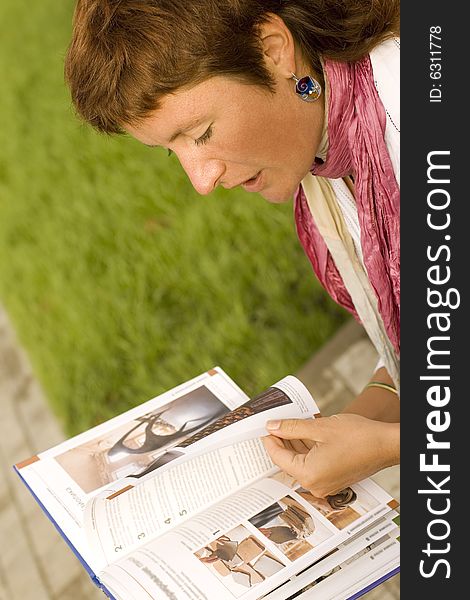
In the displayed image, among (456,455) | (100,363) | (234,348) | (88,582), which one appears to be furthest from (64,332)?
(456,455)

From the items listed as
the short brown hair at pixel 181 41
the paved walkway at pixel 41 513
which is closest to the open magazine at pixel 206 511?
the short brown hair at pixel 181 41

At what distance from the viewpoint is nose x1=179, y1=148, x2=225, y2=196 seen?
1.61 metres

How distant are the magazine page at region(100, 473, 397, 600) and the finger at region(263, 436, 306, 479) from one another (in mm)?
42

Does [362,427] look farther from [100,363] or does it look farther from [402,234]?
[100,363]

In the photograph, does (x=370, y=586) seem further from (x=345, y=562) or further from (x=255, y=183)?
(x=255, y=183)

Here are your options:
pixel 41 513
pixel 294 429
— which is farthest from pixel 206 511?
pixel 41 513

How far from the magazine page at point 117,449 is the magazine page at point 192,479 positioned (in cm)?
5

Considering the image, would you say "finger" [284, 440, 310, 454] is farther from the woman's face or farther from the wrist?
the woman's face

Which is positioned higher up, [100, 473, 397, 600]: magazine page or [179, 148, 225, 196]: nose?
[179, 148, 225, 196]: nose

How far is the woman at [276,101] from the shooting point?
1473mm

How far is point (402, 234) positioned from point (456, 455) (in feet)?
1.13

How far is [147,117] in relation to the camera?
5.12 ft

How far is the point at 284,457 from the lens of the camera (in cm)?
154

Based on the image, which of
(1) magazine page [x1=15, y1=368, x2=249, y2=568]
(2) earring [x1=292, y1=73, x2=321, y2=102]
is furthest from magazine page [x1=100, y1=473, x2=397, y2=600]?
(2) earring [x1=292, y1=73, x2=321, y2=102]
